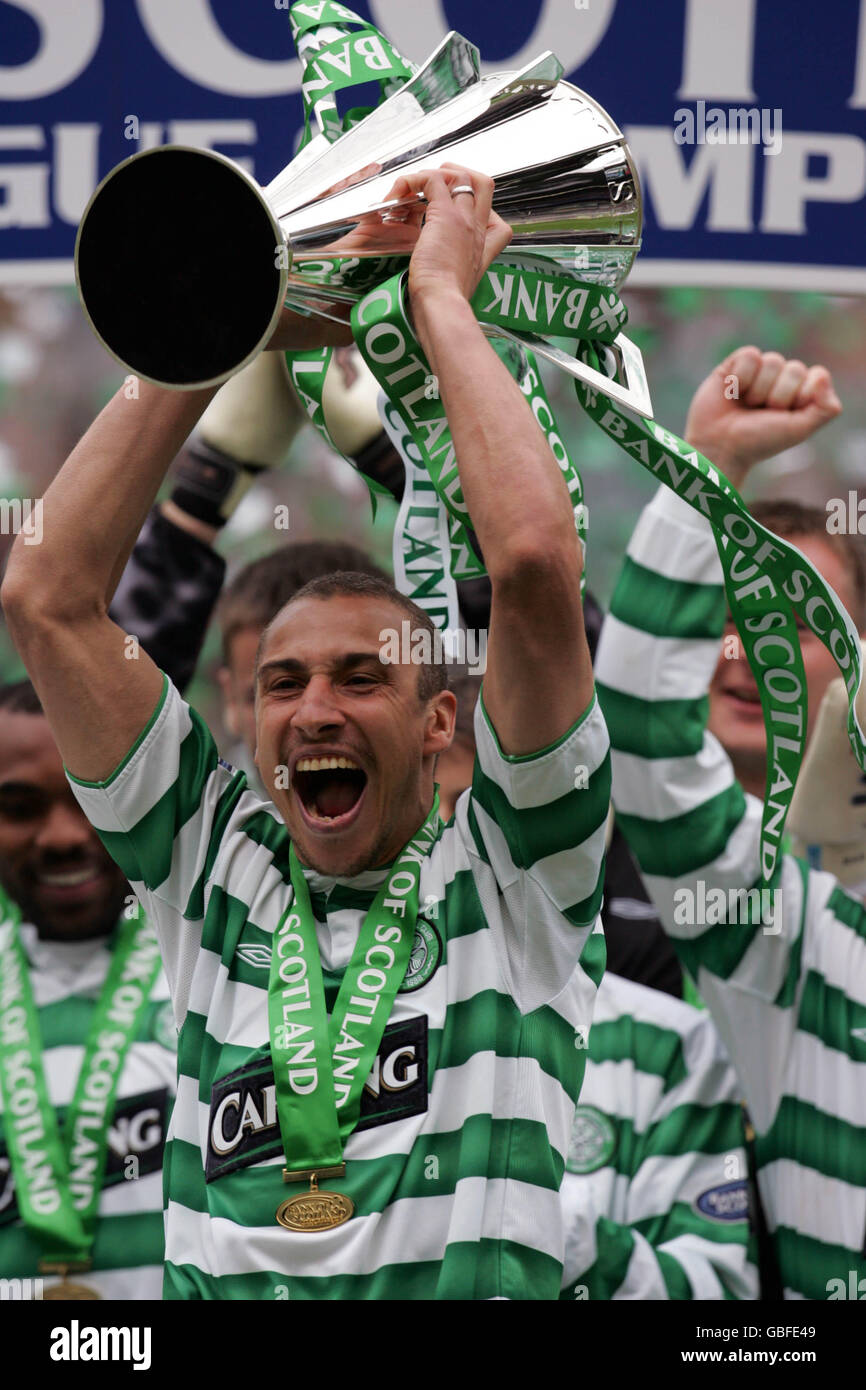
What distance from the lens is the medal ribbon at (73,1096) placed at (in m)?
2.99

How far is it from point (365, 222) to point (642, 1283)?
1734 millimetres

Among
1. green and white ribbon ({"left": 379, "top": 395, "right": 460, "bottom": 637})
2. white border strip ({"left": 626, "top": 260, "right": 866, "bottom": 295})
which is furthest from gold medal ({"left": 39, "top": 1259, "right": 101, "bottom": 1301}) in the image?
white border strip ({"left": 626, "top": 260, "right": 866, "bottom": 295})

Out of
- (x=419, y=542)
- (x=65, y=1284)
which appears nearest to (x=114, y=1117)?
(x=65, y=1284)

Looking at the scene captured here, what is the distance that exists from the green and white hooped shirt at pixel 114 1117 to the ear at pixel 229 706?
540mm

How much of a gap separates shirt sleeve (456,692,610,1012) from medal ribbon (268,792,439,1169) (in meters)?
0.12

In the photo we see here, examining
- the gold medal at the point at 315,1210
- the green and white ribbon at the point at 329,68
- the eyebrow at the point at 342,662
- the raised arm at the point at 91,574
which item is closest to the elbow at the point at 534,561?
the eyebrow at the point at 342,662

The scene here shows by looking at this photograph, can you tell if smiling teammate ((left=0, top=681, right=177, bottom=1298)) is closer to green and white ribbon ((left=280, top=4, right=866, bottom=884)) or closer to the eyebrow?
the eyebrow

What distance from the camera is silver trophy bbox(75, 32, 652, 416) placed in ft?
5.95

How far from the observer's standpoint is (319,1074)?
2.01 m

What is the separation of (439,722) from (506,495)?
48 cm

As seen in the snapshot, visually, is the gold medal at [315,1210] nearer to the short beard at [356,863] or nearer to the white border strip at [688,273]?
the short beard at [356,863]

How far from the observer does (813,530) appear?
11.4 ft
